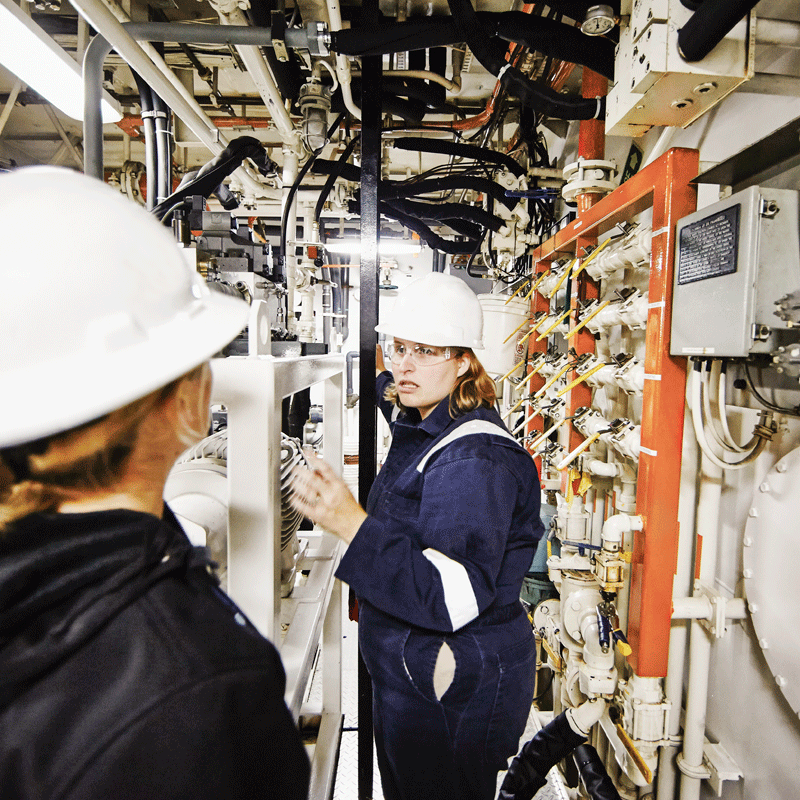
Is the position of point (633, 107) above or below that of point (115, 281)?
above

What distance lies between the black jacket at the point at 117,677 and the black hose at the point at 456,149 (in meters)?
2.53

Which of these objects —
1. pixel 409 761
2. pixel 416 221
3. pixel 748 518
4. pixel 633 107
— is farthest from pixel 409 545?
pixel 416 221

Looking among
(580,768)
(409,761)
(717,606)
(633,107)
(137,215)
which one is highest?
(633,107)

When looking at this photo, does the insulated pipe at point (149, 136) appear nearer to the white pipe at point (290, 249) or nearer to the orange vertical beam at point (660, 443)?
the white pipe at point (290, 249)

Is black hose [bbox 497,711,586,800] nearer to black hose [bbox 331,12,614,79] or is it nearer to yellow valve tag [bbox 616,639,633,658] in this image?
yellow valve tag [bbox 616,639,633,658]

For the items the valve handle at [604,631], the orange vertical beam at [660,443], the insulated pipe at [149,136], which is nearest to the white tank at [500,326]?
the orange vertical beam at [660,443]

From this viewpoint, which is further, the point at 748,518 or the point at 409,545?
the point at 748,518

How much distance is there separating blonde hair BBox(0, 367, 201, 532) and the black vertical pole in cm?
127

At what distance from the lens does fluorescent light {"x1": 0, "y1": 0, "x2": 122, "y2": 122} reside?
1.25 metres

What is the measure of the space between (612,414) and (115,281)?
6.95ft

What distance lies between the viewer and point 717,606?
148 cm

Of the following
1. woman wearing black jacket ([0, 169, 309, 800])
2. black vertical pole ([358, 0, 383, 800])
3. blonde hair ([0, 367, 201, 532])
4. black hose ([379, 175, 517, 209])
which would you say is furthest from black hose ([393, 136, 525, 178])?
blonde hair ([0, 367, 201, 532])

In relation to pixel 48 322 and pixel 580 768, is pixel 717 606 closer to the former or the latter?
pixel 580 768

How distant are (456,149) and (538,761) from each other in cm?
278
